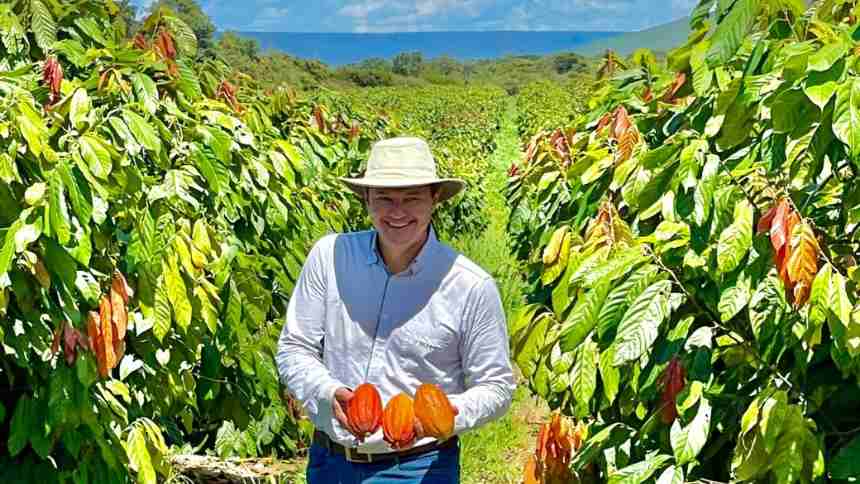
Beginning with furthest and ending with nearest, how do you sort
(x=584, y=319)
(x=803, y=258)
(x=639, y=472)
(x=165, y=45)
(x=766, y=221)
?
(x=165, y=45) < (x=584, y=319) < (x=639, y=472) < (x=766, y=221) < (x=803, y=258)

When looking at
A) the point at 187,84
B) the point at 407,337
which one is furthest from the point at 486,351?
the point at 187,84

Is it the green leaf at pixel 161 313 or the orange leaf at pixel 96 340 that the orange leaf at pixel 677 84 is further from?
the orange leaf at pixel 96 340

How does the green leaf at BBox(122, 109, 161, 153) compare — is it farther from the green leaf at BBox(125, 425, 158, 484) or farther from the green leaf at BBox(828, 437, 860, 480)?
the green leaf at BBox(828, 437, 860, 480)

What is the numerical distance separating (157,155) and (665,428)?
1248 millimetres

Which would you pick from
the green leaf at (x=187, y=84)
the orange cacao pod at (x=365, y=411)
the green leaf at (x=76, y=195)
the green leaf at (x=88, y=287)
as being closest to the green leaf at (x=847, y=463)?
the orange cacao pod at (x=365, y=411)

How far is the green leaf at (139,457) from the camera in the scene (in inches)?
89.8

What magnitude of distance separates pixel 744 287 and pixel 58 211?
43.6 inches

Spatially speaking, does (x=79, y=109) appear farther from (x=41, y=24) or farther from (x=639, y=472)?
(x=639, y=472)

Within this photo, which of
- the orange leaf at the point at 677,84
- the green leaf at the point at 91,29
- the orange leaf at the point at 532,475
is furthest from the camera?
the green leaf at the point at 91,29

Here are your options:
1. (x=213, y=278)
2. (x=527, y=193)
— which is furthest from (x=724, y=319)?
(x=527, y=193)

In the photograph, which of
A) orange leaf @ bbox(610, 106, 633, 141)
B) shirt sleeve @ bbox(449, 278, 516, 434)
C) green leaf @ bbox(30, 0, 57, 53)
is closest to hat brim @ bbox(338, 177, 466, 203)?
shirt sleeve @ bbox(449, 278, 516, 434)

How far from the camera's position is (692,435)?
1.59 m

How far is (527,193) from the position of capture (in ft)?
14.8

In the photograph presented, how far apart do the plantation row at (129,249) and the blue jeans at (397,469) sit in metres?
0.48
